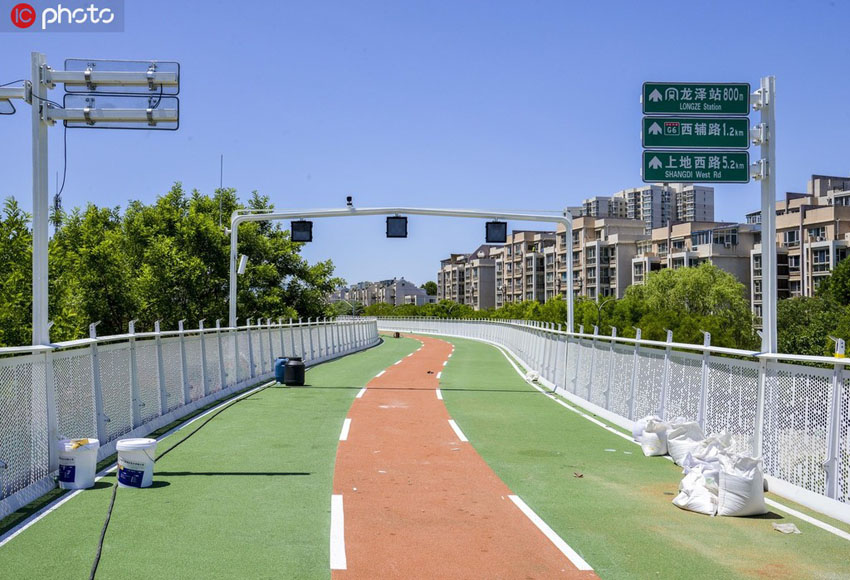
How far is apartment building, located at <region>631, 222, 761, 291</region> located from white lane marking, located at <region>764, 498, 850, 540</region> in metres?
104

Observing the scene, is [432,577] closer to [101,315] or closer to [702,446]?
[702,446]

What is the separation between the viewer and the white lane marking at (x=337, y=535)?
6.53 m

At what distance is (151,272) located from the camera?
52.8 meters

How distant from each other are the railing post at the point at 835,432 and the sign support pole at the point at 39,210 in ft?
30.1

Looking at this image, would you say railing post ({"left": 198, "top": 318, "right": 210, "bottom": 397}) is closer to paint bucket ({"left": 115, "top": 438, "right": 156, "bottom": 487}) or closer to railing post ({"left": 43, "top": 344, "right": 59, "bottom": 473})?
railing post ({"left": 43, "top": 344, "right": 59, "bottom": 473})

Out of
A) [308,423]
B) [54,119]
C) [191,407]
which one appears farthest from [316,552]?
[191,407]

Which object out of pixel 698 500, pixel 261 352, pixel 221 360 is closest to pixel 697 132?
pixel 698 500

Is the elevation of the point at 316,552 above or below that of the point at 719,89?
below

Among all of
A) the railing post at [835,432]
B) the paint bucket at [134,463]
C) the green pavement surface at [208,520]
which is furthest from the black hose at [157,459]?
the railing post at [835,432]

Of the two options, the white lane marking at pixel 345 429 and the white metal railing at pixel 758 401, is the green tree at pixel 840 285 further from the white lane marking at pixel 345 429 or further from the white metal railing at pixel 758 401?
the white lane marking at pixel 345 429

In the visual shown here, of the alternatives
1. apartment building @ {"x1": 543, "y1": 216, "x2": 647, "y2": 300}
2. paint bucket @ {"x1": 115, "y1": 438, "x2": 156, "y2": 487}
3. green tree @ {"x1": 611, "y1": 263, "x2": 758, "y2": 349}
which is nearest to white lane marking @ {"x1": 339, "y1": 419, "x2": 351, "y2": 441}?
paint bucket @ {"x1": 115, "y1": 438, "x2": 156, "y2": 487}

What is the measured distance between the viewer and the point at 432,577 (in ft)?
20.6

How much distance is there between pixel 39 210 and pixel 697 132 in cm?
1003

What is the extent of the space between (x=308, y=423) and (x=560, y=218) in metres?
13.9
